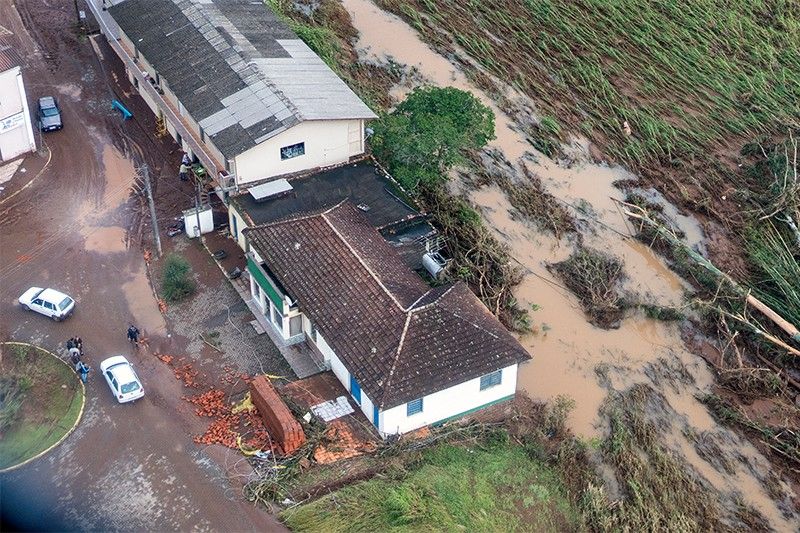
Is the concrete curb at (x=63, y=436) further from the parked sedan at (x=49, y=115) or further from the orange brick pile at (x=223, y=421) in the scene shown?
the parked sedan at (x=49, y=115)

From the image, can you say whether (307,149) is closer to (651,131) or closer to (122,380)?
(122,380)

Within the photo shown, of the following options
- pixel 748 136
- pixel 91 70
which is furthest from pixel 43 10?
pixel 748 136

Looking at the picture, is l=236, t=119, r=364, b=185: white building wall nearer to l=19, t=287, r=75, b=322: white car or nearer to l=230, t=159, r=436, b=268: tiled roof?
l=230, t=159, r=436, b=268: tiled roof

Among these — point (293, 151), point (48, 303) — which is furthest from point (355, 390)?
point (48, 303)

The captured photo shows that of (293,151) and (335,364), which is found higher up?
(293,151)

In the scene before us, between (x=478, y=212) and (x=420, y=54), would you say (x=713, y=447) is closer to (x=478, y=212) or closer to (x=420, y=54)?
(x=478, y=212)
